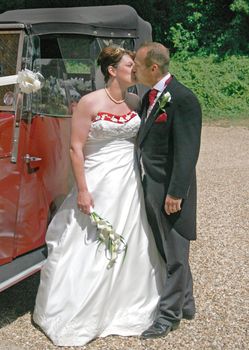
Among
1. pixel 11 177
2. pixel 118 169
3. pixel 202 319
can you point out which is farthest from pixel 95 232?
pixel 202 319

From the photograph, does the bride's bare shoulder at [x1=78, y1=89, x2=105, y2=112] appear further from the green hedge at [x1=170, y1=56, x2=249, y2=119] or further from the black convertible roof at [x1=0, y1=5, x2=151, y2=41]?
the green hedge at [x1=170, y1=56, x2=249, y2=119]

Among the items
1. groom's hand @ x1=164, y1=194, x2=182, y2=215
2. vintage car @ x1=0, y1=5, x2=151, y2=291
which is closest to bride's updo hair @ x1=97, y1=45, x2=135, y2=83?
vintage car @ x1=0, y1=5, x2=151, y2=291

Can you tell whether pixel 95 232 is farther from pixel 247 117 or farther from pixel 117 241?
pixel 247 117

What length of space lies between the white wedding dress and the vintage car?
0.27m

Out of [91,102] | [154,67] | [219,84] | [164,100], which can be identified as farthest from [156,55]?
[219,84]

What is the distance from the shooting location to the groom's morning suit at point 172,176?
11.5 feet

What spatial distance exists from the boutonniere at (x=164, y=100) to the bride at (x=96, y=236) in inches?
10.2

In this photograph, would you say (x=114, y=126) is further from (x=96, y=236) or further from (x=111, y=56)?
(x=96, y=236)

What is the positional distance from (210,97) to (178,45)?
18.5 feet

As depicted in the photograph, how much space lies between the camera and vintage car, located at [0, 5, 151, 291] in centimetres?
379

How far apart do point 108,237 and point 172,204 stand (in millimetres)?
491

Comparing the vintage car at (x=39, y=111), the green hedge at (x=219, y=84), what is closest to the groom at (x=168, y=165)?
the vintage car at (x=39, y=111)

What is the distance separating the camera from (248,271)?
17.0 ft

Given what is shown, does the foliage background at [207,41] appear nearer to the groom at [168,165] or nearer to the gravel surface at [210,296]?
the gravel surface at [210,296]
